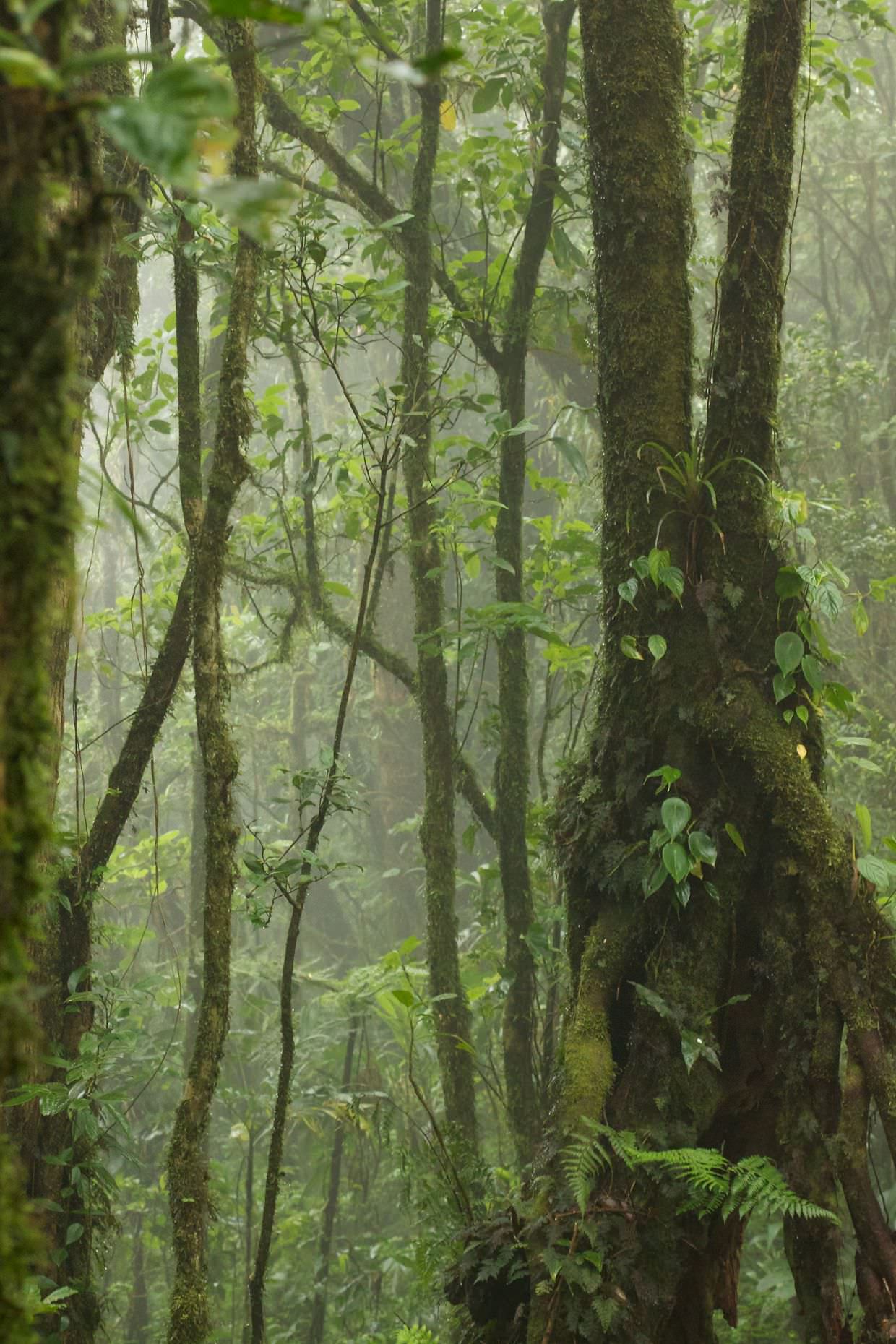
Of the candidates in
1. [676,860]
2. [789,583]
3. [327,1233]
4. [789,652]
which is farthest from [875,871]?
[327,1233]

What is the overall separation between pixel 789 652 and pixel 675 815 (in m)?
0.46

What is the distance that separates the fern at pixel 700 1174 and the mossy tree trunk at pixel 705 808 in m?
0.08

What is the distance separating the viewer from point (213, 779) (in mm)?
2559

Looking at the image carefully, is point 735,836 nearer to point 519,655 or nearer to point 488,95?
point 519,655

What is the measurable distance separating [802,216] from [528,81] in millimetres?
8781

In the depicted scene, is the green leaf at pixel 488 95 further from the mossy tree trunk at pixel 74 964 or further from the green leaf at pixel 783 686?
the green leaf at pixel 783 686

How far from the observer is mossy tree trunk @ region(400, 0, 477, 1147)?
3965mm

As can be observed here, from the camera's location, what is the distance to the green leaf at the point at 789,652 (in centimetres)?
238

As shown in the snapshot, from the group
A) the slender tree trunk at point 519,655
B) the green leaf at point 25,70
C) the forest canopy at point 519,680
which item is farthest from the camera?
the slender tree trunk at point 519,655

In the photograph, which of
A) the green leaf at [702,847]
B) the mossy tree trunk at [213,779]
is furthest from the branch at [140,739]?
the green leaf at [702,847]

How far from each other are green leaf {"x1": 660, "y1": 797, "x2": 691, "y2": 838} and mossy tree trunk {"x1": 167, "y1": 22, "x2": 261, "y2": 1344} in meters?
1.01

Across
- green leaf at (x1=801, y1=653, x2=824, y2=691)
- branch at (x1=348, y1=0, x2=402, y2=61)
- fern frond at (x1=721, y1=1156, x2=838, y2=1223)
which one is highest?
branch at (x1=348, y1=0, x2=402, y2=61)

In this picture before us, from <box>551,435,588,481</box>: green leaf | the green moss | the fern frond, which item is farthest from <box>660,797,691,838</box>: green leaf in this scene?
<box>551,435,588,481</box>: green leaf

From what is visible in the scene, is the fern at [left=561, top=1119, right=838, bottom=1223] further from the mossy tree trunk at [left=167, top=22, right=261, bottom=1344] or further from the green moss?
the mossy tree trunk at [left=167, top=22, right=261, bottom=1344]
